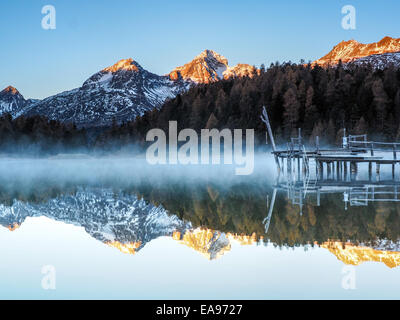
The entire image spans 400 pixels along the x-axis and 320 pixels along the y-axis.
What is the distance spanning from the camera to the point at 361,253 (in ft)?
34.1

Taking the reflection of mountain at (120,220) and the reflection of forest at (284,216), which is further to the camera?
the reflection of forest at (284,216)

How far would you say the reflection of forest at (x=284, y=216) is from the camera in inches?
489

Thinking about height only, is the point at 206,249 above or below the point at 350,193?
below

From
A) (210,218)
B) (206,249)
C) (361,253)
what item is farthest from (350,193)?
(206,249)

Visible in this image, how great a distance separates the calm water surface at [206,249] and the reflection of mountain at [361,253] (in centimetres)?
2

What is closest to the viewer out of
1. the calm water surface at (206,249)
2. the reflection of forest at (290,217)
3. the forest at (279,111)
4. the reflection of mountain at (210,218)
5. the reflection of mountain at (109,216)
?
the calm water surface at (206,249)

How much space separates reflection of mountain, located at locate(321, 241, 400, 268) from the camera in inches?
385

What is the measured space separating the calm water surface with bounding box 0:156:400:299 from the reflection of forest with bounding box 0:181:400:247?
0.04m

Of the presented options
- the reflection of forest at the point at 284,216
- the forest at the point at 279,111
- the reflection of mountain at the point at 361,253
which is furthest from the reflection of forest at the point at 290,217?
the forest at the point at 279,111

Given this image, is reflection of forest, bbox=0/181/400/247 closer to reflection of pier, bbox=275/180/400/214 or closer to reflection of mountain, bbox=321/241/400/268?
reflection of pier, bbox=275/180/400/214

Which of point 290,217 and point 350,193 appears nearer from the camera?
point 290,217

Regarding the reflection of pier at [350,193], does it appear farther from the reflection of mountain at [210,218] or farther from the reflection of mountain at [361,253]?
the reflection of mountain at [361,253]

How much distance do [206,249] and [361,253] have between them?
332cm

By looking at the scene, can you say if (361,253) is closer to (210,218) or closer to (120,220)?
(210,218)
